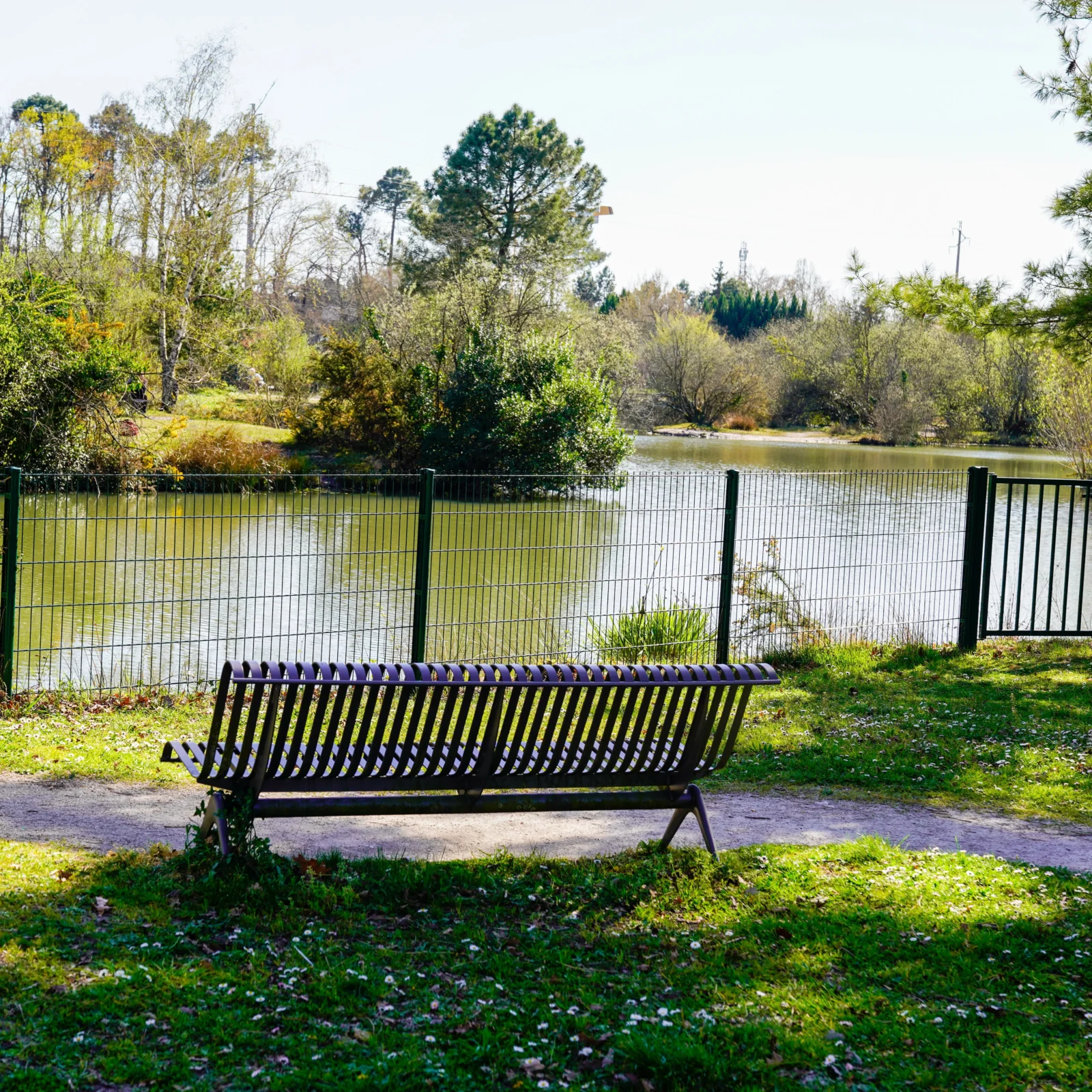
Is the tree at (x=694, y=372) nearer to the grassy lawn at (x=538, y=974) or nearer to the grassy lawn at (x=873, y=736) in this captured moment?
the grassy lawn at (x=873, y=736)

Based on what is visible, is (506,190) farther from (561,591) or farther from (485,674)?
(485,674)

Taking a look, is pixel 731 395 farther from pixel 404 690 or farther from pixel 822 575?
pixel 404 690

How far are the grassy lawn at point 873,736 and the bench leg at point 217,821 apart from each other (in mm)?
2069

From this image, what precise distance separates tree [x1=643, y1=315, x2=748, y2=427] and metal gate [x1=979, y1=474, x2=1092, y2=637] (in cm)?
4173

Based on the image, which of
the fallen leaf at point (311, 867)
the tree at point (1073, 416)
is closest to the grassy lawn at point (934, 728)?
the fallen leaf at point (311, 867)

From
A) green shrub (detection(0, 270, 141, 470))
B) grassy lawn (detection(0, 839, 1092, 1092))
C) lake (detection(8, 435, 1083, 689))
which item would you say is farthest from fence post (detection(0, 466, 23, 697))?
green shrub (detection(0, 270, 141, 470))

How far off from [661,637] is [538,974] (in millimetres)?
7245

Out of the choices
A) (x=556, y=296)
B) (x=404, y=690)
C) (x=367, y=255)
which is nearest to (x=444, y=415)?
(x=556, y=296)

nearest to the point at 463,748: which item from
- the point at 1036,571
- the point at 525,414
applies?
the point at 1036,571

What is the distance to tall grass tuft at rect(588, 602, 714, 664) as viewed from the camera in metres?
11.1

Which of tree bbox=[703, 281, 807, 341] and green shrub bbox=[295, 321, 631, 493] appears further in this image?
tree bbox=[703, 281, 807, 341]

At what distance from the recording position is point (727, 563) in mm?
10789

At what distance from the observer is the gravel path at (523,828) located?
5664 mm

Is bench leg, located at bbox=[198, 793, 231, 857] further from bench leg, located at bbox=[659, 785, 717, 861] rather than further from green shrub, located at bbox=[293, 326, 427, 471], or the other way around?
green shrub, located at bbox=[293, 326, 427, 471]
